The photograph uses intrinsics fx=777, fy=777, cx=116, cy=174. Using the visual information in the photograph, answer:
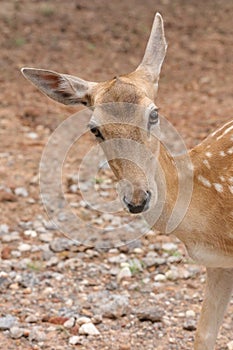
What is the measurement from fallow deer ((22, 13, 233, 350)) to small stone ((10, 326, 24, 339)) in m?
1.11

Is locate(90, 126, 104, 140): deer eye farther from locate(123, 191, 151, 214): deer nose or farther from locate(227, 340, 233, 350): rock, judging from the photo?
locate(227, 340, 233, 350): rock

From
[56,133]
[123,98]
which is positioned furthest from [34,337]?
[56,133]

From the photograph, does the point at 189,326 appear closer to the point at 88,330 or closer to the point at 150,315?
the point at 150,315

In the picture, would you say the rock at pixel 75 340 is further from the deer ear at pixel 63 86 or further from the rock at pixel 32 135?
the rock at pixel 32 135

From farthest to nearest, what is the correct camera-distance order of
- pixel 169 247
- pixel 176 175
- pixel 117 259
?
pixel 169 247, pixel 117 259, pixel 176 175

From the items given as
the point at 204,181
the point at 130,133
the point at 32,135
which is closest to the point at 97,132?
the point at 130,133

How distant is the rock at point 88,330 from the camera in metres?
4.94

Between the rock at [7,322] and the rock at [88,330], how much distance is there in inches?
17.2

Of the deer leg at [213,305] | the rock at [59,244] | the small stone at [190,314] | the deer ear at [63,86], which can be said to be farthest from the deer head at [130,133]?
the rock at [59,244]

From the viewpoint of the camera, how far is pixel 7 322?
4.97 metres

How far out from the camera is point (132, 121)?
3.88 m

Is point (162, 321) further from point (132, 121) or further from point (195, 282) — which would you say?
point (132, 121)

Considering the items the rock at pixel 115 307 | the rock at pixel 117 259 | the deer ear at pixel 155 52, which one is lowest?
the rock at pixel 115 307

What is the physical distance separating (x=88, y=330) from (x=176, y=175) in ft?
4.33
